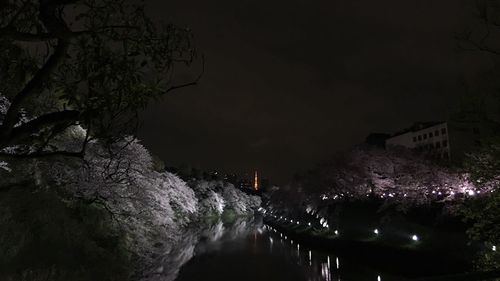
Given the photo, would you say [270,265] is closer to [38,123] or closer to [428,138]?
[38,123]

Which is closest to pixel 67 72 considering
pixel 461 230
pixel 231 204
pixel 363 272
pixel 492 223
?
pixel 492 223

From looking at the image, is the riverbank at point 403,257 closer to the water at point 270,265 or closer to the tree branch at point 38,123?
the water at point 270,265

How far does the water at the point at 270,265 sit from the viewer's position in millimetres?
30922

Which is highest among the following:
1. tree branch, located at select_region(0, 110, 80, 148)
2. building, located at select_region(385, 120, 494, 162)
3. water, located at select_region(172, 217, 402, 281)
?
building, located at select_region(385, 120, 494, 162)

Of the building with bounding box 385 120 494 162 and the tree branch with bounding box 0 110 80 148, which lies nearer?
the tree branch with bounding box 0 110 80 148

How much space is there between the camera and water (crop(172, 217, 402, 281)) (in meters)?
30.9

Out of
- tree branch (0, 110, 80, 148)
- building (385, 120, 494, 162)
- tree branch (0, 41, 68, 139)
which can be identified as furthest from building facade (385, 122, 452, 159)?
tree branch (0, 41, 68, 139)

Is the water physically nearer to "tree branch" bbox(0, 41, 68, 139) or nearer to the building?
"tree branch" bbox(0, 41, 68, 139)

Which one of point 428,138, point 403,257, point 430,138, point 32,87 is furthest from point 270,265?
point 428,138

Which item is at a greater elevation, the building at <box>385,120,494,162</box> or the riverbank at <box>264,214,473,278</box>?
the building at <box>385,120,494,162</box>

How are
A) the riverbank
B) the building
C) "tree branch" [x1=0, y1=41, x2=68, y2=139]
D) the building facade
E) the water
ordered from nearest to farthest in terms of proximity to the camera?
"tree branch" [x1=0, y1=41, x2=68, y2=139] → the riverbank → the water → the building → the building facade

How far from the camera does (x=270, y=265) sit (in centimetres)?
3772

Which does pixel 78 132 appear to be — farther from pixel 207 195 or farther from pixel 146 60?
pixel 207 195

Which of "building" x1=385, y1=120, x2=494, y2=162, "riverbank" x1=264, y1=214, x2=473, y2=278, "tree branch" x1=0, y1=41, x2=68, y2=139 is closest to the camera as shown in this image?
"tree branch" x1=0, y1=41, x2=68, y2=139
